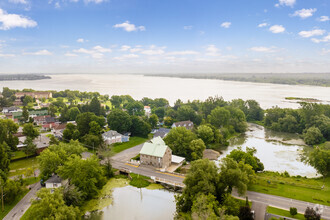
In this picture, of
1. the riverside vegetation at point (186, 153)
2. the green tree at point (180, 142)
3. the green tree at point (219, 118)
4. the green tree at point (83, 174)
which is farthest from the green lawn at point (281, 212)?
the green tree at point (219, 118)

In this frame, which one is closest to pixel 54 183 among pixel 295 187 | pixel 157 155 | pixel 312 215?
pixel 157 155

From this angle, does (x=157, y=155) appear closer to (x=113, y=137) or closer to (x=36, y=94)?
(x=113, y=137)

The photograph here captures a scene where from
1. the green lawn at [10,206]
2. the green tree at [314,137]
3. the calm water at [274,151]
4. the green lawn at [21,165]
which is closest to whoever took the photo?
the green lawn at [10,206]

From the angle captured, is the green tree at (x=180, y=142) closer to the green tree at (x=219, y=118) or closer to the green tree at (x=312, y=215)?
the green tree at (x=219, y=118)

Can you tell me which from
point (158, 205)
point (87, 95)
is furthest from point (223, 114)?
point (87, 95)

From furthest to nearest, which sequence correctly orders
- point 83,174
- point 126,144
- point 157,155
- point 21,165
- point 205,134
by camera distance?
point 126,144 → point 205,134 → point 21,165 → point 157,155 → point 83,174

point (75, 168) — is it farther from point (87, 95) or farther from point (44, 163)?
point (87, 95)

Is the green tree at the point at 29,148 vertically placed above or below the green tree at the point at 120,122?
below

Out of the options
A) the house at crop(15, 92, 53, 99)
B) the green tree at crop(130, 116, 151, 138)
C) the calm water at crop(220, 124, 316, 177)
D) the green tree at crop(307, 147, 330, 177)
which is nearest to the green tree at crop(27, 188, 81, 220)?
the calm water at crop(220, 124, 316, 177)
